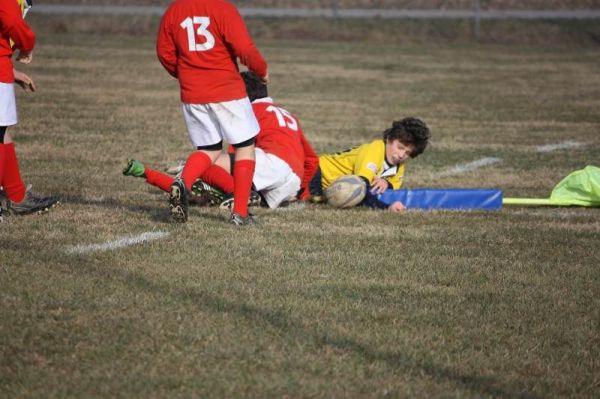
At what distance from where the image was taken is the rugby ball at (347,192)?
7785 millimetres

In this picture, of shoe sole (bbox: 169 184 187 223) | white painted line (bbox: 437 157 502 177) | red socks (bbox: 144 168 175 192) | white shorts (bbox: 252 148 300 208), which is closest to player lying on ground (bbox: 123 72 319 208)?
white shorts (bbox: 252 148 300 208)

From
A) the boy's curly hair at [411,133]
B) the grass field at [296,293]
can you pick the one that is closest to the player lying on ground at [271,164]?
the grass field at [296,293]

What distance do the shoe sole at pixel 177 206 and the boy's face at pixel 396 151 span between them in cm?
192

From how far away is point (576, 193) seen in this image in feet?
27.5

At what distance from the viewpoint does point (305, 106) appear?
1534cm

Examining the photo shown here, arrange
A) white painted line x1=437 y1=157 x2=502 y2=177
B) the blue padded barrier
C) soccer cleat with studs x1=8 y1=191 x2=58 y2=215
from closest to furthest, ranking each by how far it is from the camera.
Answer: soccer cleat with studs x1=8 y1=191 x2=58 y2=215 < the blue padded barrier < white painted line x1=437 y1=157 x2=502 y2=177

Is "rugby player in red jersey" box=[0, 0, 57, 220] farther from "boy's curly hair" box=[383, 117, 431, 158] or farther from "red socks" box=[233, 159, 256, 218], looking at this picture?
"boy's curly hair" box=[383, 117, 431, 158]

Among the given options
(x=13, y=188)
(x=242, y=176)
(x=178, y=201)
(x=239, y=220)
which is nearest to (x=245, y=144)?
(x=242, y=176)

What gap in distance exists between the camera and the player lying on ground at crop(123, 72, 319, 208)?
7.73 metres

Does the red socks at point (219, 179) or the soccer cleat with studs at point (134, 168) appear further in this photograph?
the red socks at point (219, 179)

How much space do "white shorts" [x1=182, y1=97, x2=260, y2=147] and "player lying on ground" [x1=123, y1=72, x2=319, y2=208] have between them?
2.19 feet

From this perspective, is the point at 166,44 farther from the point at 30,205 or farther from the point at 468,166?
the point at 468,166

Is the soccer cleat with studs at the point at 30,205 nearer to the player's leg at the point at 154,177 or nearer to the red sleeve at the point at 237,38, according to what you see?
the player's leg at the point at 154,177

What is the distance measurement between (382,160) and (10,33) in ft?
9.64
